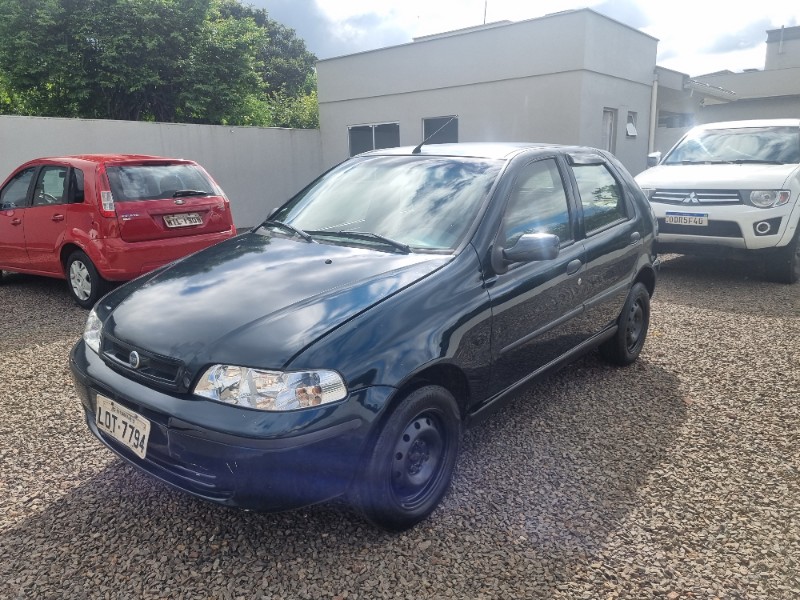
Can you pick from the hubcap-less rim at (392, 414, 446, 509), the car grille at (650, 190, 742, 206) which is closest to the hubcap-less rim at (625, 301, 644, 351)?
the hubcap-less rim at (392, 414, 446, 509)

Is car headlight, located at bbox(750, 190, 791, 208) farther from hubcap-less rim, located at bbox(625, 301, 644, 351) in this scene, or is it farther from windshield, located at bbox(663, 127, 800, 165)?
hubcap-less rim, located at bbox(625, 301, 644, 351)

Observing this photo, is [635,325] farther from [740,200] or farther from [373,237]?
[740,200]

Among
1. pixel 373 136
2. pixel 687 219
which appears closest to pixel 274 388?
pixel 687 219

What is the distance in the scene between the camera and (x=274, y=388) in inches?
85.9

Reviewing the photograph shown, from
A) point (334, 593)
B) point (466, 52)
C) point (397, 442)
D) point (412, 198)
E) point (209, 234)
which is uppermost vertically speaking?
point (466, 52)

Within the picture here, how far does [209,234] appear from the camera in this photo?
6305mm

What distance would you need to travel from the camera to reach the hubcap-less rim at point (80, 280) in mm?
6074

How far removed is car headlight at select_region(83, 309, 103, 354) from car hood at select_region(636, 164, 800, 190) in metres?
6.70

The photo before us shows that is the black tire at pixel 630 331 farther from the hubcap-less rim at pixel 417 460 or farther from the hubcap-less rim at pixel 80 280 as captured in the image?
the hubcap-less rim at pixel 80 280

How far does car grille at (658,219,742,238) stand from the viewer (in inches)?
272

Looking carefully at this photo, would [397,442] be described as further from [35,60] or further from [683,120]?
[683,120]

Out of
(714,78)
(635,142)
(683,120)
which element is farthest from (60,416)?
(714,78)

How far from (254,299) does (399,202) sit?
1122 millimetres

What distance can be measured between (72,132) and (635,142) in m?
11.9
